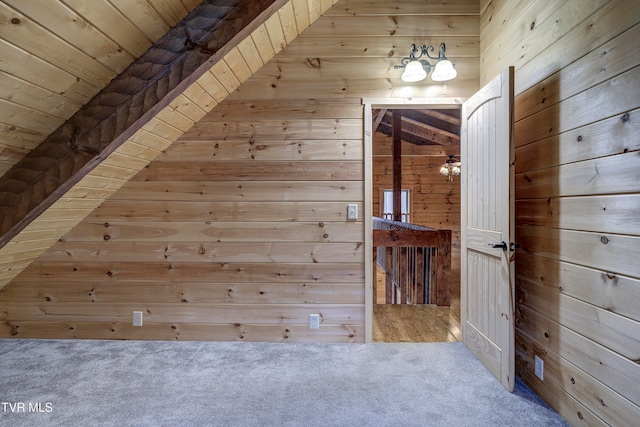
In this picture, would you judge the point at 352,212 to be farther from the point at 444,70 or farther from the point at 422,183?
the point at 422,183

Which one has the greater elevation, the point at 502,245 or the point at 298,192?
the point at 298,192

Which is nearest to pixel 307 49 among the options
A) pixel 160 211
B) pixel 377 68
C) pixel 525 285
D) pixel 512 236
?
pixel 377 68

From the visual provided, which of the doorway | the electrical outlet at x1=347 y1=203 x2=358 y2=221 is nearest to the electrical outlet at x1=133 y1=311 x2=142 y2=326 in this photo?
the electrical outlet at x1=347 y1=203 x2=358 y2=221

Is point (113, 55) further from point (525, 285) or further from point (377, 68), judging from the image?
point (525, 285)

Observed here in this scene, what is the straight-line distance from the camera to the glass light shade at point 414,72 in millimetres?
2322

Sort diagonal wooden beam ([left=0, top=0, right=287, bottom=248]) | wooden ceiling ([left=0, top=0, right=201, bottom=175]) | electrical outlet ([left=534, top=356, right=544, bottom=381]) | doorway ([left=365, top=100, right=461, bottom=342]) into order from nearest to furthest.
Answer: wooden ceiling ([left=0, top=0, right=201, bottom=175])
diagonal wooden beam ([left=0, top=0, right=287, bottom=248])
electrical outlet ([left=534, top=356, right=544, bottom=381])
doorway ([left=365, top=100, right=461, bottom=342])

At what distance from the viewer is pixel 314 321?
101 inches

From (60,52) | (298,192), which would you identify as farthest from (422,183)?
(60,52)

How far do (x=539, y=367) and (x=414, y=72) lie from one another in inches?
79.6

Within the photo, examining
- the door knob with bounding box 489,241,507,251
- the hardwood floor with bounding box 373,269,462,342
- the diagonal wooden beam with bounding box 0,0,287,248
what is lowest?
the hardwood floor with bounding box 373,269,462,342

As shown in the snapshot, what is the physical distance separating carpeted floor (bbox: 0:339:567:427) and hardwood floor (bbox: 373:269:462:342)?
0.54ft

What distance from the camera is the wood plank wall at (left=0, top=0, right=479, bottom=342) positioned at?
254 cm

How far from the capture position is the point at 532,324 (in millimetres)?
1972

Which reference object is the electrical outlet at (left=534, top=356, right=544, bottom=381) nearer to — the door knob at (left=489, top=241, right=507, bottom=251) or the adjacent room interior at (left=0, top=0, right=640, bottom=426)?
the adjacent room interior at (left=0, top=0, right=640, bottom=426)
